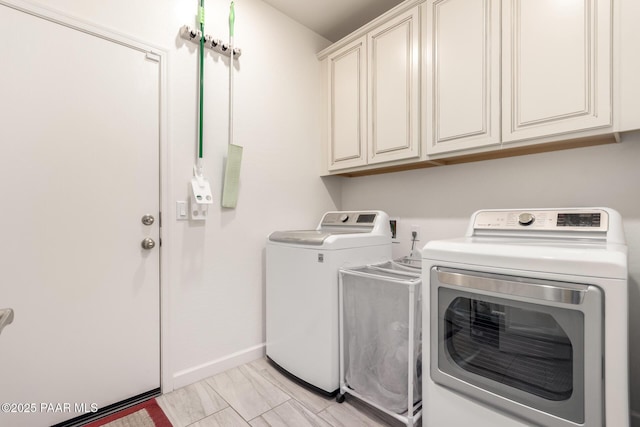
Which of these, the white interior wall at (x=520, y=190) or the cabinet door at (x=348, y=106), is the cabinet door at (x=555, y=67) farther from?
the cabinet door at (x=348, y=106)

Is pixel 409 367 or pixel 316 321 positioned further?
pixel 316 321

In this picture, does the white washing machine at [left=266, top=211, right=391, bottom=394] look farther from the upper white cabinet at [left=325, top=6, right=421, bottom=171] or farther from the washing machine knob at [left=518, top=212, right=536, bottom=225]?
the washing machine knob at [left=518, top=212, right=536, bottom=225]

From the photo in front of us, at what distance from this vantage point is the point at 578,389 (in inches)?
37.0

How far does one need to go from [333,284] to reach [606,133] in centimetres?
142

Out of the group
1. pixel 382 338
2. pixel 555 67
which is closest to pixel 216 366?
pixel 382 338

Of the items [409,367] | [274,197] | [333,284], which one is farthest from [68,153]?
[409,367]

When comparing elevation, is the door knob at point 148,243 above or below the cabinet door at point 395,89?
below

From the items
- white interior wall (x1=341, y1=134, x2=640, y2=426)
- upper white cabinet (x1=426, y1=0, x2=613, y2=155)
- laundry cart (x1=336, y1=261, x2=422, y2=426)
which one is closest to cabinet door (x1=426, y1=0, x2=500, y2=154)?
upper white cabinet (x1=426, y1=0, x2=613, y2=155)

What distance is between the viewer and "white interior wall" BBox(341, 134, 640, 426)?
1447 millimetres

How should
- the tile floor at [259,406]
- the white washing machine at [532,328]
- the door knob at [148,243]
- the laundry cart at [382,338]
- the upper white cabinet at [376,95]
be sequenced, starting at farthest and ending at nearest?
1. the upper white cabinet at [376,95]
2. the door knob at [148,243]
3. the tile floor at [259,406]
4. the laundry cart at [382,338]
5. the white washing machine at [532,328]

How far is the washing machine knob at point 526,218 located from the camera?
57.9 inches

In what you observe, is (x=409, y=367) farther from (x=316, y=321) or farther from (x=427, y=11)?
(x=427, y=11)

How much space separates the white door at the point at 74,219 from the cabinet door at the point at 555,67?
1915mm

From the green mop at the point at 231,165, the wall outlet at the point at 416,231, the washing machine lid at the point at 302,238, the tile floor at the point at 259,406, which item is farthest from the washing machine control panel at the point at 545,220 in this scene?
the green mop at the point at 231,165
